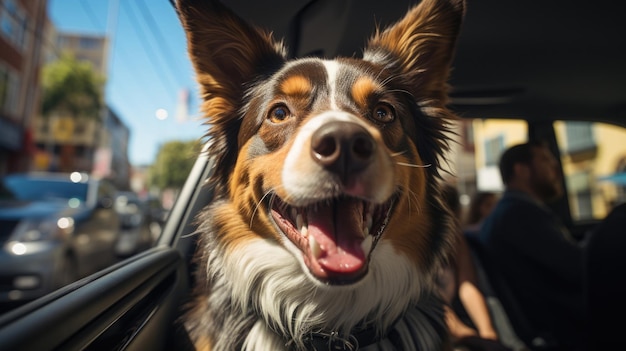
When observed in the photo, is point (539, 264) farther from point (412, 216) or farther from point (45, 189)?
point (45, 189)

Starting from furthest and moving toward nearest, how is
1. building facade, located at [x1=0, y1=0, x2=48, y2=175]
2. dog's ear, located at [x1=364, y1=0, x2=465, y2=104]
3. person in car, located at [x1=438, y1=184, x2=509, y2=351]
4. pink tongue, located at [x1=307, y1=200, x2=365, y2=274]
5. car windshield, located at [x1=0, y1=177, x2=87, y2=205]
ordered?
building facade, located at [x1=0, y1=0, x2=48, y2=175] < car windshield, located at [x1=0, y1=177, x2=87, y2=205] < person in car, located at [x1=438, y1=184, x2=509, y2=351] < dog's ear, located at [x1=364, y1=0, x2=465, y2=104] < pink tongue, located at [x1=307, y1=200, x2=365, y2=274]

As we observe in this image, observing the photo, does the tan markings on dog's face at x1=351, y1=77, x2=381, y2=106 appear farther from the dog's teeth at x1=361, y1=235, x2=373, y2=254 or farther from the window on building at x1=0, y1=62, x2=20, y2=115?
the window on building at x1=0, y1=62, x2=20, y2=115

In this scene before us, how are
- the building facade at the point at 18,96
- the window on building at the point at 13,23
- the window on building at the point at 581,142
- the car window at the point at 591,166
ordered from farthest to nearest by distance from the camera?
1. the building facade at the point at 18,96
2. the window on building at the point at 13,23
3. the window on building at the point at 581,142
4. the car window at the point at 591,166

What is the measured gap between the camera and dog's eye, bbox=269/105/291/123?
6.37 feet

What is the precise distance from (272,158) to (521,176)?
3.32m

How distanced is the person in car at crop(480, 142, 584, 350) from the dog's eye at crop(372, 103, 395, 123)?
7.45ft

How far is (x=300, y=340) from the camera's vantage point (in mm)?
1685

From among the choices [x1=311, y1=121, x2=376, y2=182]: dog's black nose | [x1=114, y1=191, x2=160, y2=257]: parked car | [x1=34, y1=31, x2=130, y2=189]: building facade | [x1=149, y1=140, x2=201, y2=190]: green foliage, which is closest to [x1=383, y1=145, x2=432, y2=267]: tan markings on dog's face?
[x1=311, y1=121, x2=376, y2=182]: dog's black nose

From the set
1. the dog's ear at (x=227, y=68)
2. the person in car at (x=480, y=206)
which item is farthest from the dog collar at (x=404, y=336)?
the person in car at (x=480, y=206)

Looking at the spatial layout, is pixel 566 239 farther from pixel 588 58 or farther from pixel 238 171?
pixel 238 171

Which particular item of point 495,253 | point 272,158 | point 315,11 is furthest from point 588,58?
point 272,158

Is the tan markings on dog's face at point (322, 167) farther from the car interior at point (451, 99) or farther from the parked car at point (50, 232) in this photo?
the parked car at point (50, 232)

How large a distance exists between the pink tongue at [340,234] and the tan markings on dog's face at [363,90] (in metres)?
0.52

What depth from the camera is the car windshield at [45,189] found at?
6967 mm
